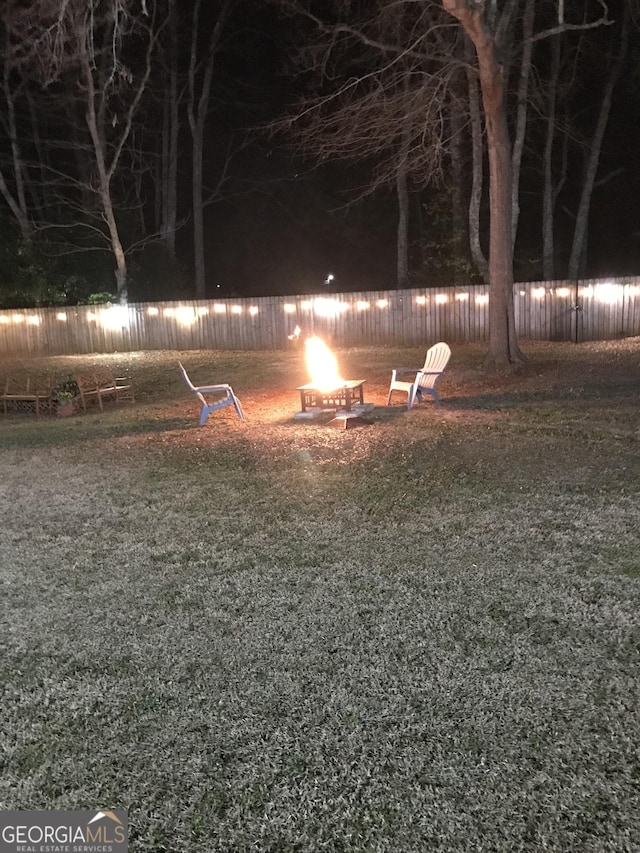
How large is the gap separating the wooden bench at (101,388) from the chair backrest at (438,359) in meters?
5.37

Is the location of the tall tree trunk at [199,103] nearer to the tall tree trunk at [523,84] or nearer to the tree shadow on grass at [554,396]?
the tall tree trunk at [523,84]

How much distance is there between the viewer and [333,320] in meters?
16.8

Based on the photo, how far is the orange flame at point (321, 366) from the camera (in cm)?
887

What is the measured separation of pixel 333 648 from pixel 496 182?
32.8ft

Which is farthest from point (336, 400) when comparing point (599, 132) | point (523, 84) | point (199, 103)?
point (199, 103)

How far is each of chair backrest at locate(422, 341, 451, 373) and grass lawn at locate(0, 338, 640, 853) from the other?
2661mm

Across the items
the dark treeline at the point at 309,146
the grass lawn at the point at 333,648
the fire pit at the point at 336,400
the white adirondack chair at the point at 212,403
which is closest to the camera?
the grass lawn at the point at 333,648

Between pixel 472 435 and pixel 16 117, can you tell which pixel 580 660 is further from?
pixel 16 117

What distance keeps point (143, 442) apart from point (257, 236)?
25653 mm

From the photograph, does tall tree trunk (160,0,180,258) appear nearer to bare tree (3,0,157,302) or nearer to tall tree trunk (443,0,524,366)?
bare tree (3,0,157,302)

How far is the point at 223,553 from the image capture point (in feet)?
13.7

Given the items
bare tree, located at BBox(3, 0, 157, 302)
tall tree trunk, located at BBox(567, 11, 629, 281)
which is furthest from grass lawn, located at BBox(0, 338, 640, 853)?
tall tree trunk, located at BBox(567, 11, 629, 281)

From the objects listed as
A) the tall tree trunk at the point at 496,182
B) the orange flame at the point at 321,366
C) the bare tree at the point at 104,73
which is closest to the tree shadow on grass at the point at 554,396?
the orange flame at the point at 321,366

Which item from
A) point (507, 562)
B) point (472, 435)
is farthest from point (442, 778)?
point (472, 435)
